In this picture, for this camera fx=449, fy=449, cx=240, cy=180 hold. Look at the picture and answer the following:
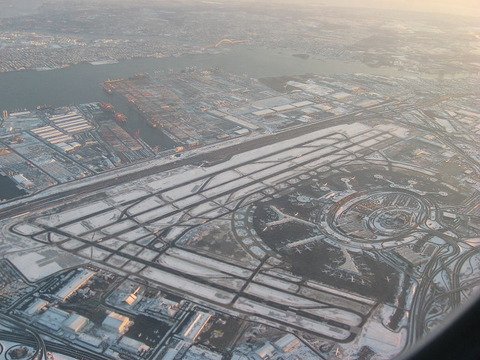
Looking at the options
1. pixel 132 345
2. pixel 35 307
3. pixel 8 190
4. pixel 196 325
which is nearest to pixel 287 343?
pixel 196 325

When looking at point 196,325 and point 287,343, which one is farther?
point 196,325

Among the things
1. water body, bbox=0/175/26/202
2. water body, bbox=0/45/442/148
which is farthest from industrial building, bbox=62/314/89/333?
water body, bbox=0/45/442/148

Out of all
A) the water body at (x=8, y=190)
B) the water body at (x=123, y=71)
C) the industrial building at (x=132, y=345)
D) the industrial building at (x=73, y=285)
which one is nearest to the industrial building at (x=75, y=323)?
the industrial building at (x=73, y=285)

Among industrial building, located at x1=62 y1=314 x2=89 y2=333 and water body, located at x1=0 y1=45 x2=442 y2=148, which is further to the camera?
water body, located at x1=0 y1=45 x2=442 y2=148

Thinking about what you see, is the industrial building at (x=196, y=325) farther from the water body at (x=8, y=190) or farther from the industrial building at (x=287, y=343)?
the water body at (x=8, y=190)

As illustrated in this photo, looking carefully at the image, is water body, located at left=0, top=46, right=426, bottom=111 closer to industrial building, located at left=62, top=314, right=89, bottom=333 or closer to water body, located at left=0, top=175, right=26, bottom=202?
water body, located at left=0, top=175, right=26, bottom=202

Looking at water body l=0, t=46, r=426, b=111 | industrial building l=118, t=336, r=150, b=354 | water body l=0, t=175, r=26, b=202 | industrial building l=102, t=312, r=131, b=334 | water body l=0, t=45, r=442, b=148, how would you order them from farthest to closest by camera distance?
water body l=0, t=46, r=426, b=111
water body l=0, t=45, r=442, b=148
water body l=0, t=175, r=26, b=202
industrial building l=102, t=312, r=131, b=334
industrial building l=118, t=336, r=150, b=354

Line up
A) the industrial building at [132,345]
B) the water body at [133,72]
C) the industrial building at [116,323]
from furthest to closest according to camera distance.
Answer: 1. the water body at [133,72]
2. the industrial building at [116,323]
3. the industrial building at [132,345]

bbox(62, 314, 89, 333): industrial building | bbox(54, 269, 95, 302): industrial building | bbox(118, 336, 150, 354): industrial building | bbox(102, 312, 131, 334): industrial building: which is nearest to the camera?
bbox(118, 336, 150, 354): industrial building

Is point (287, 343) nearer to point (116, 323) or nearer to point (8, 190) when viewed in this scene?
point (116, 323)

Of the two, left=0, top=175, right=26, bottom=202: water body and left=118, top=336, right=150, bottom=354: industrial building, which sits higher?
left=118, top=336, right=150, bottom=354: industrial building
